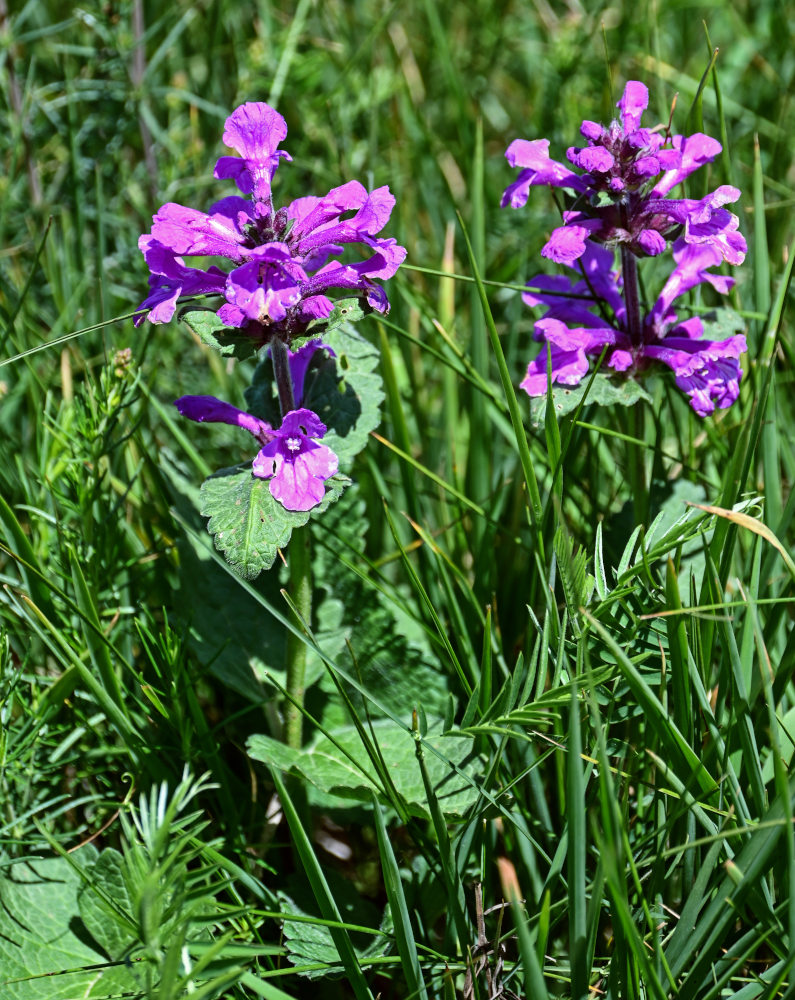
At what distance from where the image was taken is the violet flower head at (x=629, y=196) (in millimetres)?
1555

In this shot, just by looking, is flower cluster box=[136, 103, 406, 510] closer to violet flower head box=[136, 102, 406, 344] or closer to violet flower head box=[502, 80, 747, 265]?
violet flower head box=[136, 102, 406, 344]

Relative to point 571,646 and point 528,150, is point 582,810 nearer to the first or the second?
point 571,646

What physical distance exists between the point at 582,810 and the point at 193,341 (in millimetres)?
2018

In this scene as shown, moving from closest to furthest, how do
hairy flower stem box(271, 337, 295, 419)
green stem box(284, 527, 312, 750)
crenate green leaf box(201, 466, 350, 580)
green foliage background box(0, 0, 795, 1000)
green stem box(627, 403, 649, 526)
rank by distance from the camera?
1. green foliage background box(0, 0, 795, 1000)
2. crenate green leaf box(201, 466, 350, 580)
3. hairy flower stem box(271, 337, 295, 419)
4. green stem box(284, 527, 312, 750)
5. green stem box(627, 403, 649, 526)

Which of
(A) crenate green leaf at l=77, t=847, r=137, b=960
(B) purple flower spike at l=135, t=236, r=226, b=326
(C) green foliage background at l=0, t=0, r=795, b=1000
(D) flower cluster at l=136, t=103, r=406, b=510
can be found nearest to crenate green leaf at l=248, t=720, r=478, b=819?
(C) green foliage background at l=0, t=0, r=795, b=1000

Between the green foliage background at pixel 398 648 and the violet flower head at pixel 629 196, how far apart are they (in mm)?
200

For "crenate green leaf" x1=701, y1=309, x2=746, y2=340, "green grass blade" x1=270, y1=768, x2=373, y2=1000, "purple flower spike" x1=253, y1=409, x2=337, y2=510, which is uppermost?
"crenate green leaf" x1=701, y1=309, x2=746, y2=340

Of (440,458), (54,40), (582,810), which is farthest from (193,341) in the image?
(582,810)

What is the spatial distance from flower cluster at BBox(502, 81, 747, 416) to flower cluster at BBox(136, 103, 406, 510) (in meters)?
0.32

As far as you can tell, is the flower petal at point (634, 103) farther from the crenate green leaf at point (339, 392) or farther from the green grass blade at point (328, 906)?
the green grass blade at point (328, 906)

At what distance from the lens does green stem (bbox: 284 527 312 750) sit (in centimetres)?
160

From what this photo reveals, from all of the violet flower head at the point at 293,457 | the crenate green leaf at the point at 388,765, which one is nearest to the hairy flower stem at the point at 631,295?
the violet flower head at the point at 293,457

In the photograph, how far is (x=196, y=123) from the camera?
3.04 meters

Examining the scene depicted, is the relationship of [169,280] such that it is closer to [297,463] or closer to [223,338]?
[223,338]
